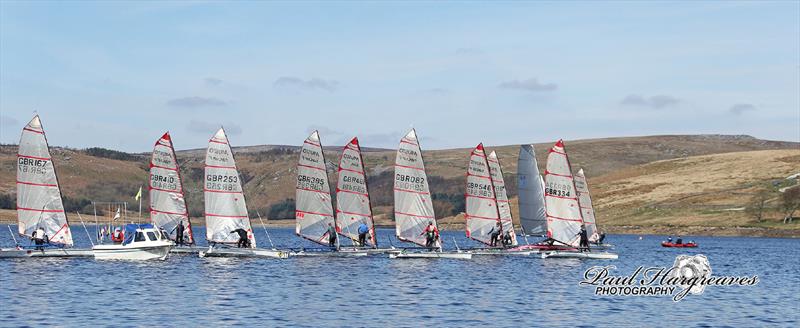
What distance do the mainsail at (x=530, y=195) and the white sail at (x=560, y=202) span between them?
1469 cm

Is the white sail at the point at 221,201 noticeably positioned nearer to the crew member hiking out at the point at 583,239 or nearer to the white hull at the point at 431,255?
the white hull at the point at 431,255

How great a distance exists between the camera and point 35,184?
75.9m

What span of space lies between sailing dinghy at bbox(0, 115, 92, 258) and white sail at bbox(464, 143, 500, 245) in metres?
29.9

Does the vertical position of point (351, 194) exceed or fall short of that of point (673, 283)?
it exceeds it

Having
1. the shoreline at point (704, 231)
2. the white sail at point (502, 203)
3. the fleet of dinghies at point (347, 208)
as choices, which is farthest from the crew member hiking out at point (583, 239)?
the shoreline at point (704, 231)

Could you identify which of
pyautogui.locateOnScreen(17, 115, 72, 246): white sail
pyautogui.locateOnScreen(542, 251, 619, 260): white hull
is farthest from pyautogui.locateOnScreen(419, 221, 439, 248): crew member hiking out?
pyautogui.locateOnScreen(17, 115, 72, 246): white sail

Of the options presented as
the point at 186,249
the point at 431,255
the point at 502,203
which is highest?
the point at 502,203

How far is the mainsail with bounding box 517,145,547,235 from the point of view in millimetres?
103812

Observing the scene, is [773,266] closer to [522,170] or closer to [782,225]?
[522,170]

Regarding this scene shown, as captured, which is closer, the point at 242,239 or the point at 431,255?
the point at 431,255

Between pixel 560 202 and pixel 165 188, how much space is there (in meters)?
29.7

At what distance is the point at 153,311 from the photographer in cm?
4747

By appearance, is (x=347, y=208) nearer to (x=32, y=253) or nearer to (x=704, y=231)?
(x=32, y=253)

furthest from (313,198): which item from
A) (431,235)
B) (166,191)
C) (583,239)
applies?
(583,239)
